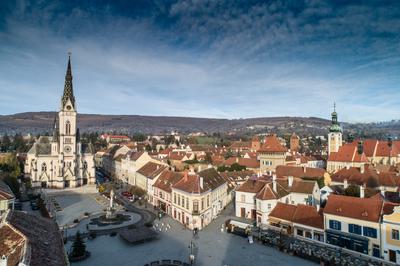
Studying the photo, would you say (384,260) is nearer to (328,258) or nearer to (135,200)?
(328,258)

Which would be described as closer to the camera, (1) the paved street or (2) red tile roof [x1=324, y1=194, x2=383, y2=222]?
(1) the paved street

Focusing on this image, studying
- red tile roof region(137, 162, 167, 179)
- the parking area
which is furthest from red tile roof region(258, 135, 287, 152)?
the parking area

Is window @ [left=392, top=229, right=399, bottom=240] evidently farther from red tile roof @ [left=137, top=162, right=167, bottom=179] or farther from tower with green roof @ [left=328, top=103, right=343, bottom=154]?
tower with green roof @ [left=328, top=103, right=343, bottom=154]

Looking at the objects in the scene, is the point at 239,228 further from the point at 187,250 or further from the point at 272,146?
the point at 272,146

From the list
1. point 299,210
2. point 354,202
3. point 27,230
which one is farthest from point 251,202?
point 27,230

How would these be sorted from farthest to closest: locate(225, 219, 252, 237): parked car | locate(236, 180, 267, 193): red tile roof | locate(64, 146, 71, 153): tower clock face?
locate(64, 146, 71, 153): tower clock face, locate(236, 180, 267, 193): red tile roof, locate(225, 219, 252, 237): parked car

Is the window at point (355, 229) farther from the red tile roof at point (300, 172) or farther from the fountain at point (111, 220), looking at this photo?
the fountain at point (111, 220)

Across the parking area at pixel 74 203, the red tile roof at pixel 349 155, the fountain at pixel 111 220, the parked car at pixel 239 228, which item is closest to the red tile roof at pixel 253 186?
the parked car at pixel 239 228
